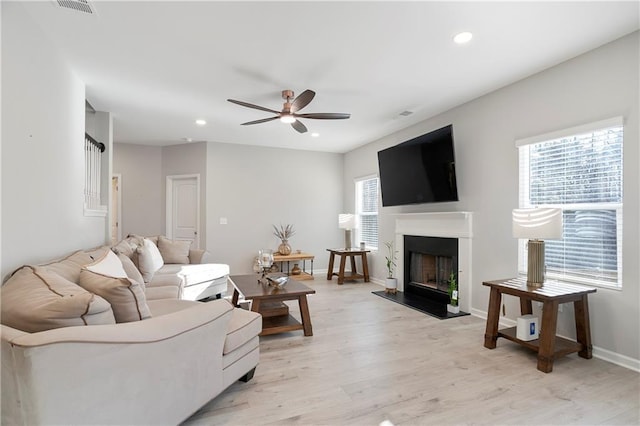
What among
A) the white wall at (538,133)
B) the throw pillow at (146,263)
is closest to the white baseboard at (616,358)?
the white wall at (538,133)

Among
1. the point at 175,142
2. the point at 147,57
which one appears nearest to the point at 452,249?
the point at 147,57

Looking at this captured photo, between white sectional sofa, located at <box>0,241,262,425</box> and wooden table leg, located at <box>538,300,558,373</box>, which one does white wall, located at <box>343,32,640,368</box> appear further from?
white sectional sofa, located at <box>0,241,262,425</box>

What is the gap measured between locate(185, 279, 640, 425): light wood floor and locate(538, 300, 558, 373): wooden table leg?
72 millimetres

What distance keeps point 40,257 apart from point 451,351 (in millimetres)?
3305

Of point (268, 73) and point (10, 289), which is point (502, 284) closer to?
point (268, 73)

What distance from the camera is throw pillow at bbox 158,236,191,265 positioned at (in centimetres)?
479

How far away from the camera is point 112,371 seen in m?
1.40

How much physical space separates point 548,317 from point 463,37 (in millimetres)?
2243

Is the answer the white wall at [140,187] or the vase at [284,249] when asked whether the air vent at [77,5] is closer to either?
the white wall at [140,187]

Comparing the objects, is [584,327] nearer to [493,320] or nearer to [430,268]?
[493,320]

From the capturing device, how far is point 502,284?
9.40 ft

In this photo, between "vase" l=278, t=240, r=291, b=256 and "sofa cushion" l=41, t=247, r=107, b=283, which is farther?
"vase" l=278, t=240, r=291, b=256

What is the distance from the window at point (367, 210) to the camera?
6105 millimetres

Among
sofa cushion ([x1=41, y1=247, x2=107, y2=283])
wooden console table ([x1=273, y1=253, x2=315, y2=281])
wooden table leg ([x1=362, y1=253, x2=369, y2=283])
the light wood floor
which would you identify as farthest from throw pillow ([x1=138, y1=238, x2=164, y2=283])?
wooden table leg ([x1=362, y1=253, x2=369, y2=283])
